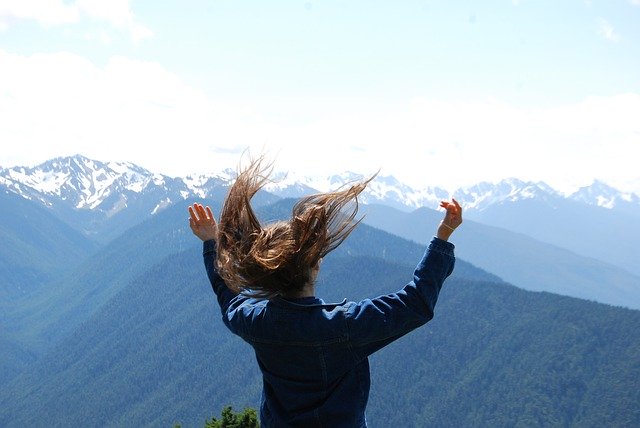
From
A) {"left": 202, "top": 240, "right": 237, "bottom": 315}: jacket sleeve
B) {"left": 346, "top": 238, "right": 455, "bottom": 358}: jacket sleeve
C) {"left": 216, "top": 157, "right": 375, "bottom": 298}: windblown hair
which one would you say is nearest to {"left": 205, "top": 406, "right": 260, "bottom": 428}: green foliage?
{"left": 202, "top": 240, "right": 237, "bottom": 315}: jacket sleeve

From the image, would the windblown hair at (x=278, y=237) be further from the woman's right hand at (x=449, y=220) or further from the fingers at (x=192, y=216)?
the fingers at (x=192, y=216)

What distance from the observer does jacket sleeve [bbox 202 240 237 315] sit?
14.8 ft

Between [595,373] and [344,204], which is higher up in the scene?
[344,204]

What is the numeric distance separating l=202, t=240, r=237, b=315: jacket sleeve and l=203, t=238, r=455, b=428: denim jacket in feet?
0.77

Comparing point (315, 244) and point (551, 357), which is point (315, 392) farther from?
point (551, 357)

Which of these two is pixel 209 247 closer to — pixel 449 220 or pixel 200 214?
pixel 200 214

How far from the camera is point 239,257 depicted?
159 inches

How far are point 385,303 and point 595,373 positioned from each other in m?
196

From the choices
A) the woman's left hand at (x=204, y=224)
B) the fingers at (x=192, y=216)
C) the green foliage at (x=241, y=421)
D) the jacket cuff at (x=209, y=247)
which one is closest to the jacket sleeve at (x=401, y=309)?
the jacket cuff at (x=209, y=247)

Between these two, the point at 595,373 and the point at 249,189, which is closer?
the point at 249,189

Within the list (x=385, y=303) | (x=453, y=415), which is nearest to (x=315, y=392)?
(x=385, y=303)

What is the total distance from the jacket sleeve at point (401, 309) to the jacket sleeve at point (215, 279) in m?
0.98

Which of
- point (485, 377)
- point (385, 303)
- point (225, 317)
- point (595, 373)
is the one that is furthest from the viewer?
point (485, 377)

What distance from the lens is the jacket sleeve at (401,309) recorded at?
3.73m
